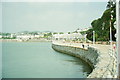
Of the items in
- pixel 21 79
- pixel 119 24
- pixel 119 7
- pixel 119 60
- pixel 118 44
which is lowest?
pixel 21 79

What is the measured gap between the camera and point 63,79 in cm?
537

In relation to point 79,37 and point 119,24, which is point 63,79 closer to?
point 119,24

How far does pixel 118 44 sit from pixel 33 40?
39588 millimetres

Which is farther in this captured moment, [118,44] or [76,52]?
[76,52]

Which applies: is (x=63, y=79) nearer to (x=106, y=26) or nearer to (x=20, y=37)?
(x=106, y=26)

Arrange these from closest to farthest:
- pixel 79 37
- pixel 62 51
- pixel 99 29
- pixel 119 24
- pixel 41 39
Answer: pixel 119 24 < pixel 99 29 < pixel 62 51 < pixel 79 37 < pixel 41 39

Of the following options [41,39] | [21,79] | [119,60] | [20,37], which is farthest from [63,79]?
[20,37]

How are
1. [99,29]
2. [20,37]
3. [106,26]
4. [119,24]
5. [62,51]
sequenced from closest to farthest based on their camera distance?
[119,24] < [106,26] < [99,29] < [62,51] < [20,37]

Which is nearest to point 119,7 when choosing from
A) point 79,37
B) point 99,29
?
point 99,29

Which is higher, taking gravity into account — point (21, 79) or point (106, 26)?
point (106, 26)

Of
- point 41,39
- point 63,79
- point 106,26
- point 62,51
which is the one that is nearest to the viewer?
point 63,79

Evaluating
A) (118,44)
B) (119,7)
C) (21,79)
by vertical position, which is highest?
(119,7)

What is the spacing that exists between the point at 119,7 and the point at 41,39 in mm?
37692

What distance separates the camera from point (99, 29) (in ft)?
42.4
